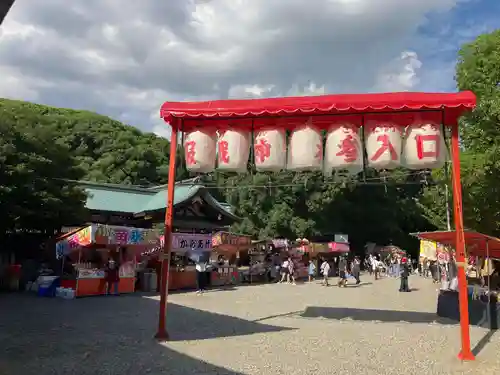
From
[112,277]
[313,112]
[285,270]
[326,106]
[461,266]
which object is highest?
[326,106]

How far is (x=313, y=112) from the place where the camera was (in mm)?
10297

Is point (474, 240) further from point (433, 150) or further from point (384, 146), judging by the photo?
point (384, 146)

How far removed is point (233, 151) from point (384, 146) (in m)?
3.34

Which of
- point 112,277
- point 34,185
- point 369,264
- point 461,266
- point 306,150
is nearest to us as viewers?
point 461,266

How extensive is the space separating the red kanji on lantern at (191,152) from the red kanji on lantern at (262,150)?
4.69 feet

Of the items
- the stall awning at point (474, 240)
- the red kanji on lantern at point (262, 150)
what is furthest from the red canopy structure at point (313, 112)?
the stall awning at point (474, 240)

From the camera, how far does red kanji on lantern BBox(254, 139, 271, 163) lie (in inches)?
426

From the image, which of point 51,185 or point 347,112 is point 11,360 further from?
point 51,185

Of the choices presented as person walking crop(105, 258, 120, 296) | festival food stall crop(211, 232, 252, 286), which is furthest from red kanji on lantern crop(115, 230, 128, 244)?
festival food stall crop(211, 232, 252, 286)

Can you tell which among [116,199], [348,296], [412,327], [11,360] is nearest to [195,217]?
[116,199]

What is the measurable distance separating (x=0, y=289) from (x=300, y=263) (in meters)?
20.2

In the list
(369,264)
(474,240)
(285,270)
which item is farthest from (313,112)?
(369,264)

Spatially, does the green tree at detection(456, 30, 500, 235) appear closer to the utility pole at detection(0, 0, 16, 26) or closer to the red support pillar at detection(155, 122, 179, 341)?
the red support pillar at detection(155, 122, 179, 341)

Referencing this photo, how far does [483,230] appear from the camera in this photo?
18.5m
